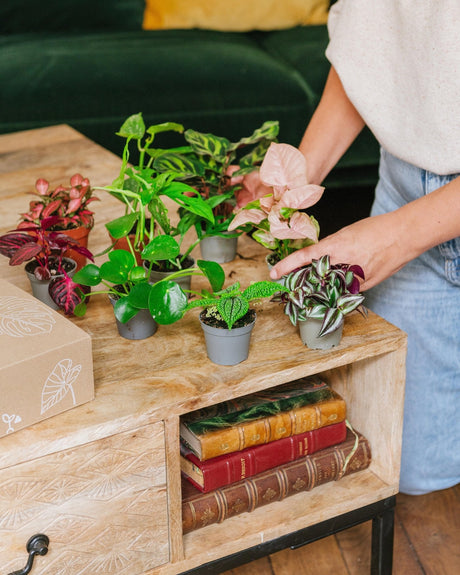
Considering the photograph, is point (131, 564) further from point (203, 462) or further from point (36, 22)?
point (36, 22)

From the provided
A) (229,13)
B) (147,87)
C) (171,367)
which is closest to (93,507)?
(171,367)

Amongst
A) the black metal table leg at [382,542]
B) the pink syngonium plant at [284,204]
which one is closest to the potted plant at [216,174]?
the pink syngonium plant at [284,204]

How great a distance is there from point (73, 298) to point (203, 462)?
28cm

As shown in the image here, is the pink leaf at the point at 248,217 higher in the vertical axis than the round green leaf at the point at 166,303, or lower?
higher

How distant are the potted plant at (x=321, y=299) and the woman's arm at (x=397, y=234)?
71 mm

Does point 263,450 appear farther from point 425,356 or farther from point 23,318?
point 425,356

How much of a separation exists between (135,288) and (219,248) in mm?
303

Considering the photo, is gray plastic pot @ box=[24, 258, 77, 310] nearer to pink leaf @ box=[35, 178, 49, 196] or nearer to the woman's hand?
pink leaf @ box=[35, 178, 49, 196]

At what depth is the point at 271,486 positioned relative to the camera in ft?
3.28

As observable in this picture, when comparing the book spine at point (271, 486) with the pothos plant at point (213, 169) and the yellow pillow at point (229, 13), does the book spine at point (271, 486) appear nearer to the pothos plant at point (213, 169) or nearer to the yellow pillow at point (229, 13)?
the pothos plant at point (213, 169)

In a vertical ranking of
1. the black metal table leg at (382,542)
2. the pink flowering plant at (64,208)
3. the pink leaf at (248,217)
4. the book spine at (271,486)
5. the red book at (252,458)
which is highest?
the pink leaf at (248,217)

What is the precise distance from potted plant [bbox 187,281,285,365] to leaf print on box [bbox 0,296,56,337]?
164mm

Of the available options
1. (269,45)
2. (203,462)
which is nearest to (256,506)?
(203,462)

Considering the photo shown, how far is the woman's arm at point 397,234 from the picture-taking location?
38.9 inches
